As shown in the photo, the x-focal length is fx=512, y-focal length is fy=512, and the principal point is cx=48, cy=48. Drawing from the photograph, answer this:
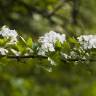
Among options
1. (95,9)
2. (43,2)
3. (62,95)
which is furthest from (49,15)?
(62,95)

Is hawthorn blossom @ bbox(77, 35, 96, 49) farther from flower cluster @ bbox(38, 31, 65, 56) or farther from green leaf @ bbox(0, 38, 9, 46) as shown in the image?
green leaf @ bbox(0, 38, 9, 46)

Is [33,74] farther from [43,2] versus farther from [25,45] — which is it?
[25,45]

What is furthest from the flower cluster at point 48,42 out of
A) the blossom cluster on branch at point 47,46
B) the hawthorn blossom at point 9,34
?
the hawthorn blossom at point 9,34

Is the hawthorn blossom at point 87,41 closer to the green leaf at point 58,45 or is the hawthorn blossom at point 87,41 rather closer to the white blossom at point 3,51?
the green leaf at point 58,45

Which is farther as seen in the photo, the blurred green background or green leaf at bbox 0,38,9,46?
the blurred green background

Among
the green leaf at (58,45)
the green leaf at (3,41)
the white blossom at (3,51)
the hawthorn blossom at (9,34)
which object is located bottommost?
the white blossom at (3,51)

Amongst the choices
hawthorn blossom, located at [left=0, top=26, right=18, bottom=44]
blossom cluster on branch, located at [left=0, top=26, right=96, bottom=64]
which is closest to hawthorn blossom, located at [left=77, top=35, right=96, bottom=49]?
blossom cluster on branch, located at [left=0, top=26, right=96, bottom=64]
